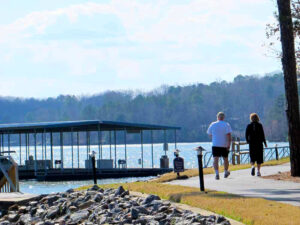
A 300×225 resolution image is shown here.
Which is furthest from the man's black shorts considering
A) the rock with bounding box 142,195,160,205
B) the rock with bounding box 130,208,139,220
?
the rock with bounding box 130,208,139,220

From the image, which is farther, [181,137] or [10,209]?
[181,137]

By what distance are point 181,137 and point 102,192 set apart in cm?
17795

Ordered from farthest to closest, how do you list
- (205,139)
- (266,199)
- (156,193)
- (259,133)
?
(205,139) → (259,133) → (156,193) → (266,199)

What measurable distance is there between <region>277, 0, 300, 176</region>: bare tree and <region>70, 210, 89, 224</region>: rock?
262 inches

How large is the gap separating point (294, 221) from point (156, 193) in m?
4.88

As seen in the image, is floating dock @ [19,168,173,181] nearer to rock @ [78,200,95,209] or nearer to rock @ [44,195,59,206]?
rock @ [44,195,59,206]

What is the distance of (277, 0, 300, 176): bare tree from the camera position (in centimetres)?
1934

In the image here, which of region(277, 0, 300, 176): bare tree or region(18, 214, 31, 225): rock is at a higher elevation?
region(277, 0, 300, 176): bare tree

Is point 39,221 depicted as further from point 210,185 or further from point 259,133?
point 259,133

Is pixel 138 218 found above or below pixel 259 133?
below

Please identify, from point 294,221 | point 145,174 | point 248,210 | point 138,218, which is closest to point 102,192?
point 138,218

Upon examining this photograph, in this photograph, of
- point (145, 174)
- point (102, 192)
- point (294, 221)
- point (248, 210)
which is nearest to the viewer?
point (294, 221)

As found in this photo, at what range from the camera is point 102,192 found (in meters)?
16.3

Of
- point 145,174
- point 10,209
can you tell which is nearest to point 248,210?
point 10,209
